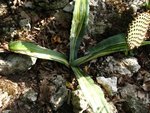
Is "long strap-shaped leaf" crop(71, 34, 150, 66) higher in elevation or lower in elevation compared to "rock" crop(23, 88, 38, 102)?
higher

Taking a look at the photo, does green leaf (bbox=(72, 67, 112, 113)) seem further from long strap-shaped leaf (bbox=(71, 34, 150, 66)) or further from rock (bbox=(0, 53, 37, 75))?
rock (bbox=(0, 53, 37, 75))

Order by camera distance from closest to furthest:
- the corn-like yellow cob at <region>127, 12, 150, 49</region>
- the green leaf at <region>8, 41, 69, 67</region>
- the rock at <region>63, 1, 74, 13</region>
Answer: the corn-like yellow cob at <region>127, 12, 150, 49</region>
the green leaf at <region>8, 41, 69, 67</region>
the rock at <region>63, 1, 74, 13</region>

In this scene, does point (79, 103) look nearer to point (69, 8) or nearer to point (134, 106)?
point (134, 106)

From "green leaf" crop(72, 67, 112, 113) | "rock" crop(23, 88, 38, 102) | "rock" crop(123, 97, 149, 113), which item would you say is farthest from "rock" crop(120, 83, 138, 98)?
"rock" crop(23, 88, 38, 102)

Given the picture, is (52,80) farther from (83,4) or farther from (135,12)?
(135,12)

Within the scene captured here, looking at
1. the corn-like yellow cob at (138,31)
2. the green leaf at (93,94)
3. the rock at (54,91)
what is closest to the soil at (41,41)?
the rock at (54,91)

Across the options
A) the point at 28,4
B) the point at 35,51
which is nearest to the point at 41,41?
the point at 35,51
